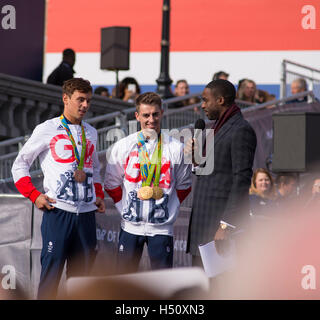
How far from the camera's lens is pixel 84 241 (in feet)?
17.7

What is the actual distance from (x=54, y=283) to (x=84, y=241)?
1.17ft

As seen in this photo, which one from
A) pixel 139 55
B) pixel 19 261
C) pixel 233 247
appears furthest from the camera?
pixel 139 55

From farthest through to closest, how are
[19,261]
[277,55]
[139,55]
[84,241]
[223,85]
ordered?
[139,55], [277,55], [19,261], [84,241], [223,85]

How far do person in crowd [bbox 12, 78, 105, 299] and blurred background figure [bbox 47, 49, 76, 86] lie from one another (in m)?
6.95

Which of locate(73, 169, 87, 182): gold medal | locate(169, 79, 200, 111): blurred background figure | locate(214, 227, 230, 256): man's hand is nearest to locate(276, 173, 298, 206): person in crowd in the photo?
locate(169, 79, 200, 111): blurred background figure

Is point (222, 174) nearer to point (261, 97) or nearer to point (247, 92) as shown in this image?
point (247, 92)

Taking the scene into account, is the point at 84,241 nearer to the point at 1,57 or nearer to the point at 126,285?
the point at 126,285

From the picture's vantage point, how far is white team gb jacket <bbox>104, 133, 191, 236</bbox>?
5.33 meters

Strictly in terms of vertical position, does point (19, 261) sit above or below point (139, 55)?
below

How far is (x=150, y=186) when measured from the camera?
533 cm

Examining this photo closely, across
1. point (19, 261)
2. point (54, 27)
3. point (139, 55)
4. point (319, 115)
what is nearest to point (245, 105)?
point (319, 115)

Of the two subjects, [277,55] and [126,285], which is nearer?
[126,285]

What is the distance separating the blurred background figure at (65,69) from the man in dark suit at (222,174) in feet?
24.8

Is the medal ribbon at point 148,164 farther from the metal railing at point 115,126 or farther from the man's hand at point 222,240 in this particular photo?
the metal railing at point 115,126
